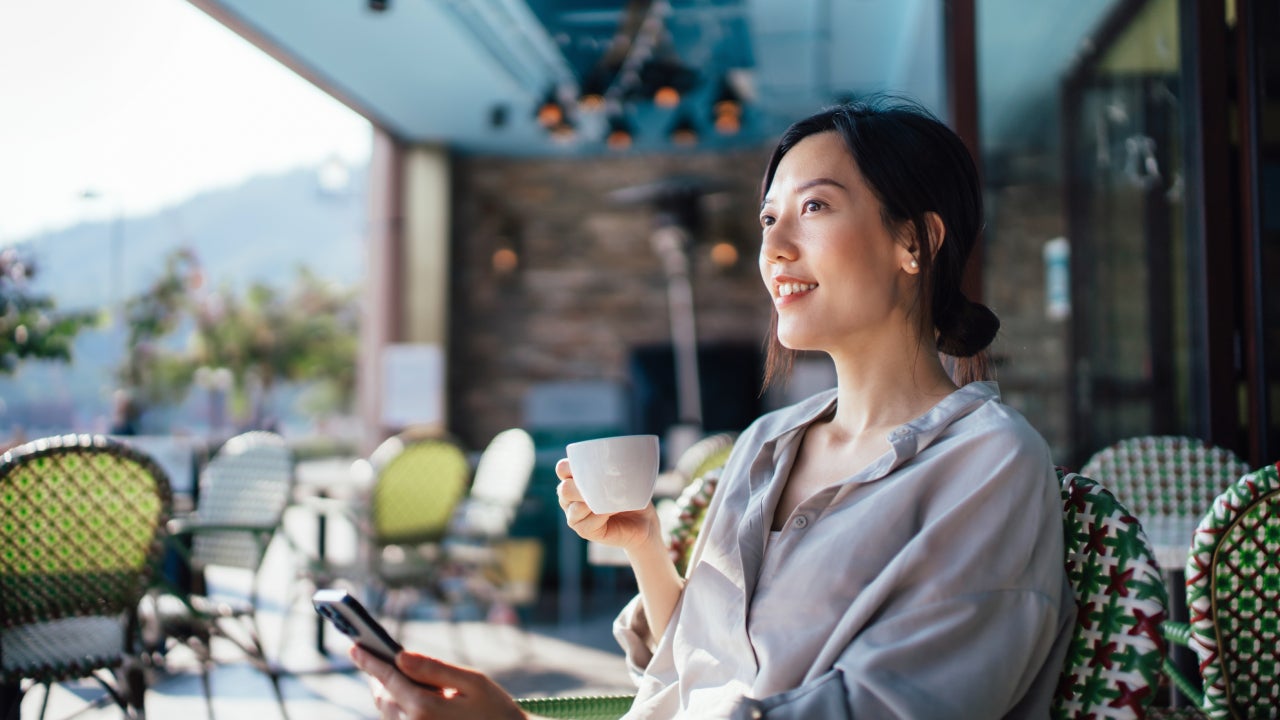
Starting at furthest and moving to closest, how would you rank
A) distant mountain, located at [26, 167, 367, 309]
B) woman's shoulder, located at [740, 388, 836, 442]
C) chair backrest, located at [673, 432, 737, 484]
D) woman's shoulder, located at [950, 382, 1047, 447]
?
distant mountain, located at [26, 167, 367, 309]
chair backrest, located at [673, 432, 737, 484]
woman's shoulder, located at [740, 388, 836, 442]
woman's shoulder, located at [950, 382, 1047, 447]

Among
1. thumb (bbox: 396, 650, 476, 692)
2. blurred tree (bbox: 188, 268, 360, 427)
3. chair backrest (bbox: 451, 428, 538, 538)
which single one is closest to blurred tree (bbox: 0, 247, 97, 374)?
chair backrest (bbox: 451, 428, 538, 538)

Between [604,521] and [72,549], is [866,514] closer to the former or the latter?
[604,521]

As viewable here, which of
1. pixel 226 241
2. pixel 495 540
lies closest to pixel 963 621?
pixel 495 540

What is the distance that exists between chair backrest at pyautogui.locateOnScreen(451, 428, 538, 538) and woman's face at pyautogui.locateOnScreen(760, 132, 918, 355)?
3.83m

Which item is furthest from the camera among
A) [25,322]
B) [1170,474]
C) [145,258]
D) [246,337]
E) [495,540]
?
[246,337]

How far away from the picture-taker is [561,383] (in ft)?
28.6

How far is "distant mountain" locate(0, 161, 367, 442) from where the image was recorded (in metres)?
4.28

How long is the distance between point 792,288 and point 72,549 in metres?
1.97

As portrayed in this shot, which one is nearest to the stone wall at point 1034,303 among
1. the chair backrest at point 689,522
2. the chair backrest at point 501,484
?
the chair backrest at point 501,484

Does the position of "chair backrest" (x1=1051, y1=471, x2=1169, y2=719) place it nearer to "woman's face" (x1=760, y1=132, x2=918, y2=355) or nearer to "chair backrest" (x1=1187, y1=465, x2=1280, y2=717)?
"woman's face" (x1=760, y1=132, x2=918, y2=355)

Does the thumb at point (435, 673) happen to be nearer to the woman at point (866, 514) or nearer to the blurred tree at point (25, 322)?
the woman at point (866, 514)

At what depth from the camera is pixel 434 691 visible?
2.52 feet

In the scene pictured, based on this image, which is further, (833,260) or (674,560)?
Answer: (674,560)

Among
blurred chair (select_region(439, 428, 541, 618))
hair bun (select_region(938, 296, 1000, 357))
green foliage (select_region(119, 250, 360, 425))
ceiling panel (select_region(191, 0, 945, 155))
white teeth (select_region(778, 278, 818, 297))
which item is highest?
ceiling panel (select_region(191, 0, 945, 155))
